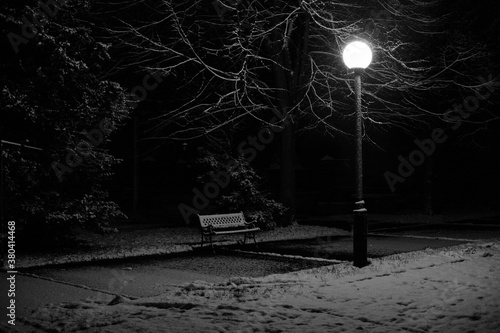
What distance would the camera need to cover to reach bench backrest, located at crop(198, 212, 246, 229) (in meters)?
15.5

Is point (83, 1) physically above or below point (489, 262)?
above

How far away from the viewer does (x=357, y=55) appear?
38.0 feet

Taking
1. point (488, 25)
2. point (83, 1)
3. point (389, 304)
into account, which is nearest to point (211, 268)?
point (389, 304)

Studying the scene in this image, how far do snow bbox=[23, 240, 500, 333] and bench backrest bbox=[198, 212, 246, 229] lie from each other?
5409 millimetres

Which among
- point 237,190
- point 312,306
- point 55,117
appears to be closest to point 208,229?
point 237,190

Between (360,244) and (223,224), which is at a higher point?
(223,224)

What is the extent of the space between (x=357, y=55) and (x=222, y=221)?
638 cm

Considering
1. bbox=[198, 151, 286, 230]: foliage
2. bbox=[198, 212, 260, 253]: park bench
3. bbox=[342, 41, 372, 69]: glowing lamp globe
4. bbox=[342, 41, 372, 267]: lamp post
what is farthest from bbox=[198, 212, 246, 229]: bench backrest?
bbox=[342, 41, 372, 69]: glowing lamp globe

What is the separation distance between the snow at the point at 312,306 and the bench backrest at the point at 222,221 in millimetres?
5409

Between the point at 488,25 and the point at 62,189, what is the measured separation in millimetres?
19656

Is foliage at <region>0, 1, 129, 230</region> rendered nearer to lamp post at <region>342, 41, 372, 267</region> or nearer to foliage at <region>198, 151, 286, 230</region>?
foliage at <region>198, 151, 286, 230</region>

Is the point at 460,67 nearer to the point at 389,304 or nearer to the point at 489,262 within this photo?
the point at 489,262

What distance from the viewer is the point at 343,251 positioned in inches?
567

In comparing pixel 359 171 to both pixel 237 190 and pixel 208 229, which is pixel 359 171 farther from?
pixel 237 190
